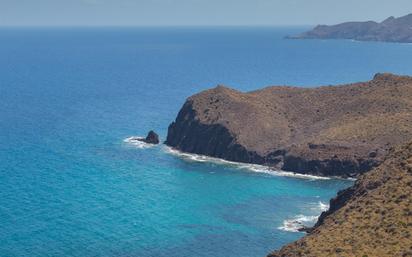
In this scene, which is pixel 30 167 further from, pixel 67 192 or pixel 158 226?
pixel 158 226

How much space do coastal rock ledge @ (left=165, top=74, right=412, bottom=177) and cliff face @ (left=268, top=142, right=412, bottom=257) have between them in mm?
49391

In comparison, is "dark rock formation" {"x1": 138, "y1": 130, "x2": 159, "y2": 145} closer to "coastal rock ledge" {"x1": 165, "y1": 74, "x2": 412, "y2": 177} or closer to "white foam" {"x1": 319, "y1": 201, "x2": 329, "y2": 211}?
"coastal rock ledge" {"x1": 165, "y1": 74, "x2": 412, "y2": 177}

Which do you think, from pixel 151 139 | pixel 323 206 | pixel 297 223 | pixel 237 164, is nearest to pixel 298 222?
pixel 297 223

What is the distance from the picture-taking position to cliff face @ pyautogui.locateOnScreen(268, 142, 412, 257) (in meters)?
73.9

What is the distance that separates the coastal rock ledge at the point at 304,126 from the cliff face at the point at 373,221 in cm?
4939

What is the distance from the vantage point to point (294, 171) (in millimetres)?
145000

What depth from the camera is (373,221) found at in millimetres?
80125

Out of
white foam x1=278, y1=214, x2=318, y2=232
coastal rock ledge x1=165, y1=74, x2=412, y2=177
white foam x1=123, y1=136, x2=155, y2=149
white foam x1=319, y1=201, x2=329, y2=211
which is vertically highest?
coastal rock ledge x1=165, y1=74, x2=412, y2=177

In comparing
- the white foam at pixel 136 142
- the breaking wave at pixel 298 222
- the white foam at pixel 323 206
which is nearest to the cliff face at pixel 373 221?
the breaking wave at pixel 298 222

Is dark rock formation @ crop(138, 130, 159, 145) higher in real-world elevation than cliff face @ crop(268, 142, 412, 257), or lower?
lower

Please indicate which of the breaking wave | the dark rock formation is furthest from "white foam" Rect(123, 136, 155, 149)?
the breaking wave

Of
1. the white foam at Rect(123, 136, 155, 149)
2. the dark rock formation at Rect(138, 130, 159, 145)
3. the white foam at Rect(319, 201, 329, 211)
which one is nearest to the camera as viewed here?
the white foam at Rect(319, 201, 329, 211)

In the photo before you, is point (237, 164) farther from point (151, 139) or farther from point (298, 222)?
point (298, 222)

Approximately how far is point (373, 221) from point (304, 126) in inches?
3481
